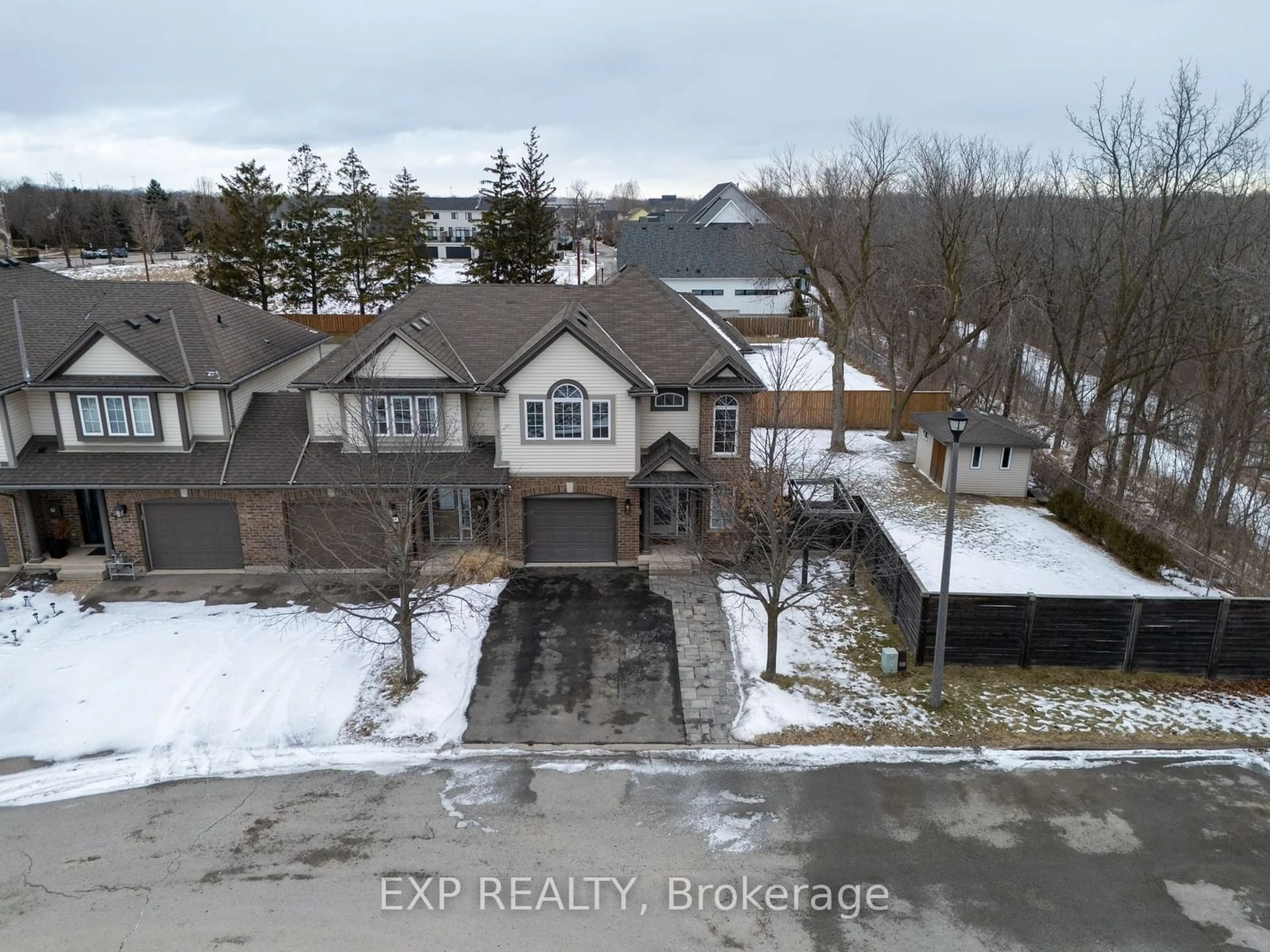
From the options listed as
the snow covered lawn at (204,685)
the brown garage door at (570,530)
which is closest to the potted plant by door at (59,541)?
the snow covered lawn at (204,685)

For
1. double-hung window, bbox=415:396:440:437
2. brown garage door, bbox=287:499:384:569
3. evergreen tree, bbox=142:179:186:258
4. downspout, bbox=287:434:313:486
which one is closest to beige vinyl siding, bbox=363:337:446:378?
double-hung window, bbox=415:396:440:437

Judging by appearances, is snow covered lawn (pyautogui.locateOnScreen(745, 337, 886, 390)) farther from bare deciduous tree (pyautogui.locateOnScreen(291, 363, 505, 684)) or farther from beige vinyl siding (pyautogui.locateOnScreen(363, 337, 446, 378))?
beige vinyl siding (pyautogui.locateOnScreen(363, 337, 446, 378))

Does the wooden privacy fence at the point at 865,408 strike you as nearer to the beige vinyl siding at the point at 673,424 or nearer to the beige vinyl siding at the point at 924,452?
the beige vinyl siding at the point at 924,452

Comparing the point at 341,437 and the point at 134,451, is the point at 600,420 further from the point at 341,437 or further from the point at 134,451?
the point at 134,451

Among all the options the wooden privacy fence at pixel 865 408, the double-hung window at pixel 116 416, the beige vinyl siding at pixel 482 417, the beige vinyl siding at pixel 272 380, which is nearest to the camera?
the double-hung window at pixel 116 416

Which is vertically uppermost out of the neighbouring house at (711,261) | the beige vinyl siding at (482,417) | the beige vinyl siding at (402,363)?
the neighbouring house at (711,261)

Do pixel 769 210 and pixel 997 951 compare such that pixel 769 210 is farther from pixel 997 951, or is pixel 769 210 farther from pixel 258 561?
pixel 997 951
